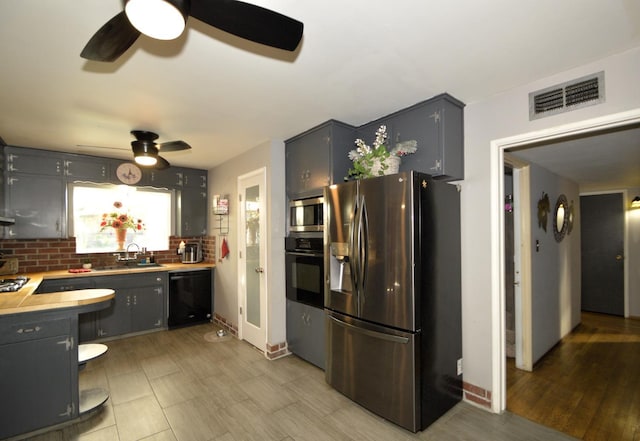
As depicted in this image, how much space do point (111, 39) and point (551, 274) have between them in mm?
4799

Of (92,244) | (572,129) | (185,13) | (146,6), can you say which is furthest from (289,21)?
(92,244)

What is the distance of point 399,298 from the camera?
212 centimetres

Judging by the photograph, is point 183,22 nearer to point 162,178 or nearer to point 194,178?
point 162,178

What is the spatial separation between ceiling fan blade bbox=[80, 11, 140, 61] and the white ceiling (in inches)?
9.9

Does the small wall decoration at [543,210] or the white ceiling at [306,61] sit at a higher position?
the white ceiling at [306,61]

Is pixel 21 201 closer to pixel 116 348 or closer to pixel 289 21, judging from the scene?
pixel 116 348

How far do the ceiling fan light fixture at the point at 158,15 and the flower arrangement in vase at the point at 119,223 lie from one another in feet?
13.4

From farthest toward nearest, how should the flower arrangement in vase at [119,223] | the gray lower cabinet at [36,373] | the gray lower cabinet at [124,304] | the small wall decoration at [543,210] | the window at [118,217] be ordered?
the flower arrangement in vase at [119,223]
the window at [118,217]
the gray lower cabinet at [124,304]
the small wall decoration at [543,210]
the gray lower cabinet at [36,373]

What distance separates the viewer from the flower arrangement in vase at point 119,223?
14.4 ft

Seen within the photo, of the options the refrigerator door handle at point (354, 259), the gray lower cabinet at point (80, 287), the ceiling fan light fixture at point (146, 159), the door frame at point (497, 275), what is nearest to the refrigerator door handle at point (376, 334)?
the refrigerator door handle at point (354, 259)

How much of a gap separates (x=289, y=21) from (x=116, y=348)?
13.9 feet

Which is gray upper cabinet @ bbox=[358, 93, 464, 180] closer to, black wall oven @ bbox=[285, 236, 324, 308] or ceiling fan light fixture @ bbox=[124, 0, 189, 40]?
black wall oven @ bbox=[285, 236, 324, 308]

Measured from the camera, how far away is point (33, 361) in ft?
6.98

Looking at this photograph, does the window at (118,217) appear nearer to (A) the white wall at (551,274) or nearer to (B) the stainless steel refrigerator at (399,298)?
(B) the stainless steel refrigerator at (399,298)
